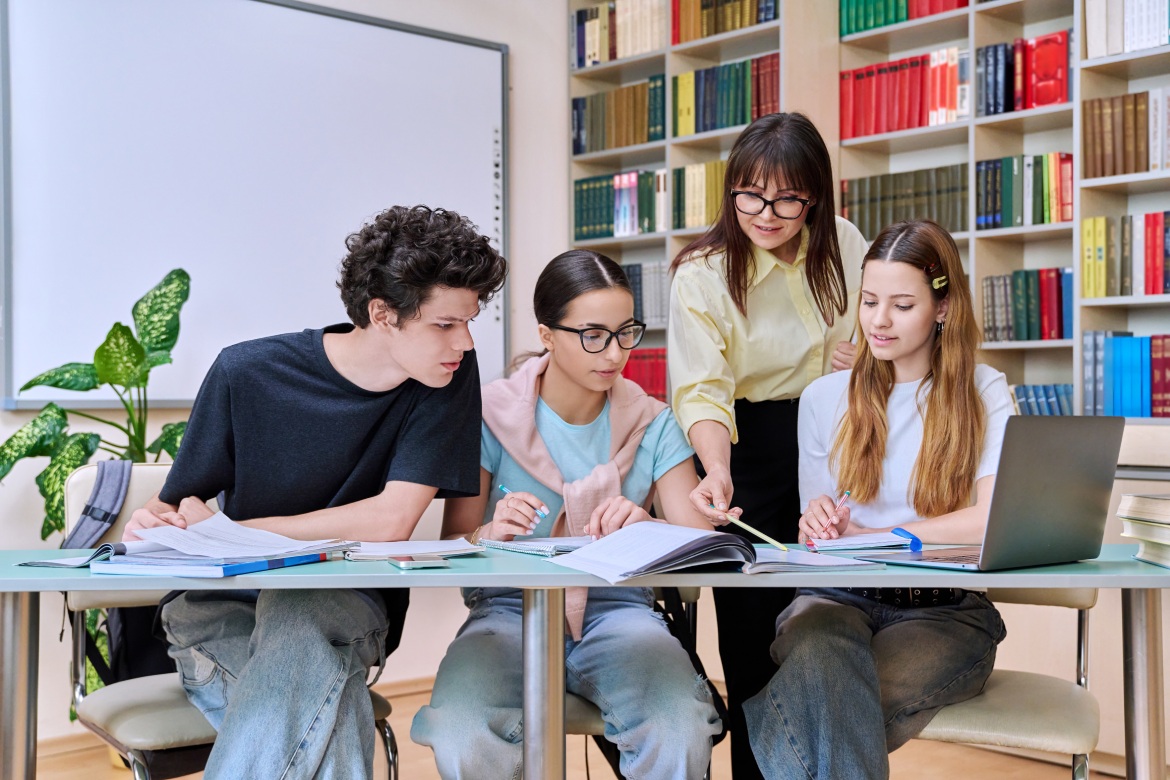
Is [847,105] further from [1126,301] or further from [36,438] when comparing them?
[36,438]

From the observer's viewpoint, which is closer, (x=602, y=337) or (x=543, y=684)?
(x=543, y=684)

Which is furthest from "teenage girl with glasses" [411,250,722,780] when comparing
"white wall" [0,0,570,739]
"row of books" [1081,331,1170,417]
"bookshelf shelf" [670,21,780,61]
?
"bookshelf shelf" [670,21,780,61]

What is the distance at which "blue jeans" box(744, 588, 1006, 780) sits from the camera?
1.52 meters

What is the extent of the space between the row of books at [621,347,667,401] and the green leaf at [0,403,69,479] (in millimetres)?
1928

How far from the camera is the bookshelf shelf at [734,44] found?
12.5 feet

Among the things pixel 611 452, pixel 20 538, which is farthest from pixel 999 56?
pixel 20 538

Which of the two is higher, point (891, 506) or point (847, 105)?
point (847, 105)

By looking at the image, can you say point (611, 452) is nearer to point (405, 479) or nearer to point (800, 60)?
point (405, 479)

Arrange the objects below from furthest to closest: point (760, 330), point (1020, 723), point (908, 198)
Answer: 1. point (908, 198)
2. point (760, 330)
3. point (1020, 723)

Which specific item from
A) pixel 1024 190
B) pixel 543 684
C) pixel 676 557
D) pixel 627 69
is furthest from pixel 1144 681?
pixel 627 69

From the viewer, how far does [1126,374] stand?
10.2 feet

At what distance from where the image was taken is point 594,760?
305cm

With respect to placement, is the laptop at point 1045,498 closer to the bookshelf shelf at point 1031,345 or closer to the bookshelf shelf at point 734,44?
the bookshelf shelf at point 1031,345

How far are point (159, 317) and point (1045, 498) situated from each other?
238 centimetres
